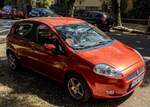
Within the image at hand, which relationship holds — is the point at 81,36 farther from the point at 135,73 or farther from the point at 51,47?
the point at 135,73

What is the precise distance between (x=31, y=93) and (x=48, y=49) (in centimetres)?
105

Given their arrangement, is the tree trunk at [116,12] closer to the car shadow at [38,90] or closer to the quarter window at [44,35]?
the car shadow at [38,90]

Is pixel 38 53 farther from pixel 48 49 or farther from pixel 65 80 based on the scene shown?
pixel 65 80

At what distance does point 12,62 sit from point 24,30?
1137 mm

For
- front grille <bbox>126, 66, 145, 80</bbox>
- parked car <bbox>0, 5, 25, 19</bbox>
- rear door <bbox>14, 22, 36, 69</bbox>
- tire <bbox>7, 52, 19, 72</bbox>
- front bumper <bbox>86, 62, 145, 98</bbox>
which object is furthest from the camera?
parked car <bbox>0, 5, 25, 19</bbox>

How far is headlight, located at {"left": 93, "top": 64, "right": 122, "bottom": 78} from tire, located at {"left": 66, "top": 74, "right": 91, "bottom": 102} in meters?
0.39

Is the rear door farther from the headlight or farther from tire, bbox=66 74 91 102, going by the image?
the headlight

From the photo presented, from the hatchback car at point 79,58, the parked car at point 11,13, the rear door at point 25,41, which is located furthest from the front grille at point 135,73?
the parked car at point 11,13

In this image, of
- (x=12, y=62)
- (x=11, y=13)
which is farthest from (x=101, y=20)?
(x=11, y=13)

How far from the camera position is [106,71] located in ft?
19.1

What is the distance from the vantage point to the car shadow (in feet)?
20.6

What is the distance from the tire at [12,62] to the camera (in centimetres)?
857

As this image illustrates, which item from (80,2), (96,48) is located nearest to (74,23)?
(96,48)

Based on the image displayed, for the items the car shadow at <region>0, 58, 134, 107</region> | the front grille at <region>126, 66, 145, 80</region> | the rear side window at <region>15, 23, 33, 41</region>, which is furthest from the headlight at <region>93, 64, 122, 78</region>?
the rear side window at <region>15, 23, 33, 41</region>
